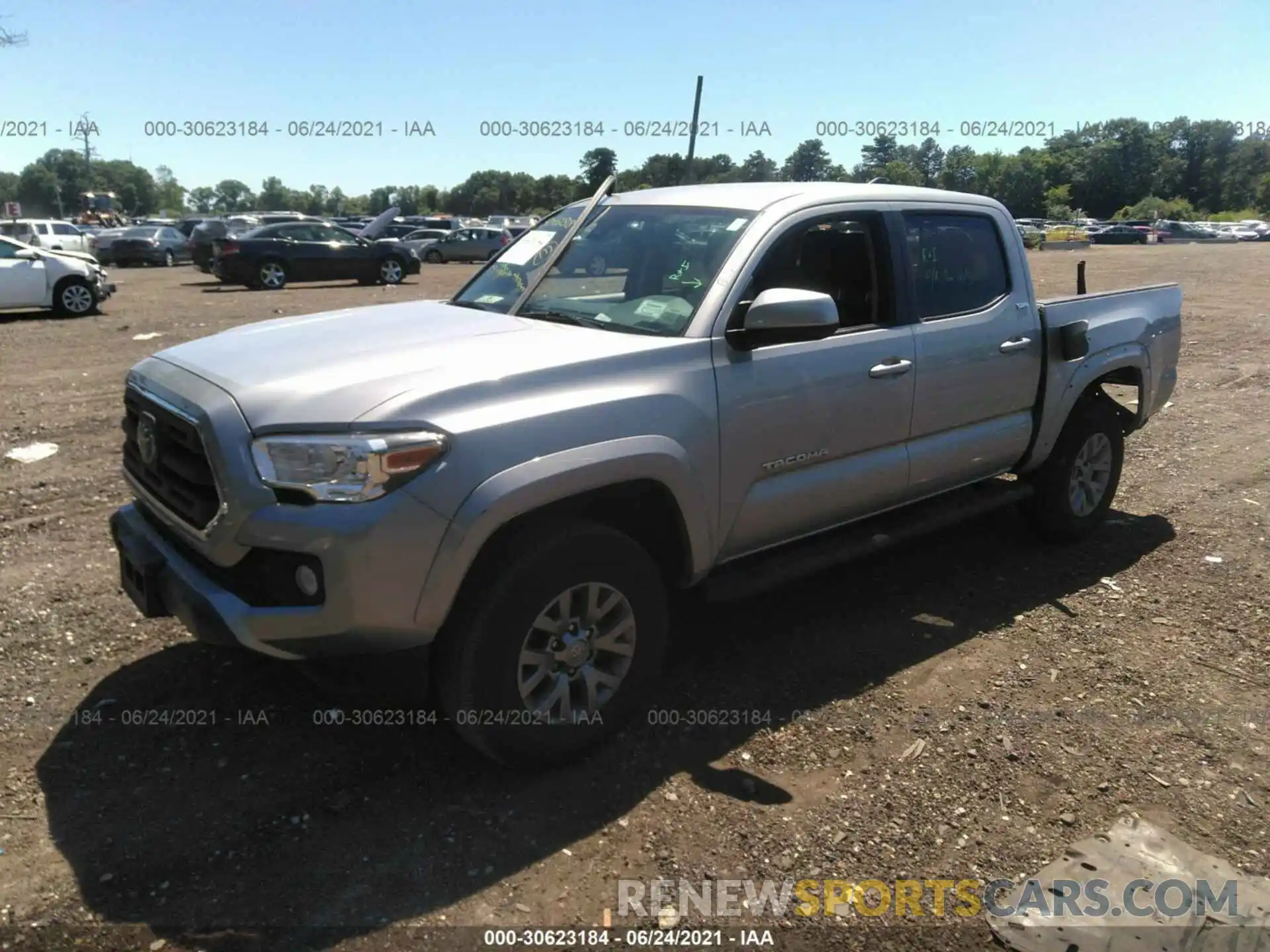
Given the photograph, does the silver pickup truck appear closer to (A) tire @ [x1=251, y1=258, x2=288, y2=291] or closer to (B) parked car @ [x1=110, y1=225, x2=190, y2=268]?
(A) tire @ [x1=251, y1=258, x2=288, y2=291]

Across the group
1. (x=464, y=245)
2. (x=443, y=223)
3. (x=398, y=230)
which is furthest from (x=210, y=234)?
(x=443, y=223)

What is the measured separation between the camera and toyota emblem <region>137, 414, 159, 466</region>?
3.33 meters

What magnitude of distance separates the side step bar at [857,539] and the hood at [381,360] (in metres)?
0.99

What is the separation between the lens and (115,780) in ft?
10.7

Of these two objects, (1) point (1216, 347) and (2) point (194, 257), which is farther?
(2) point (194, 257)

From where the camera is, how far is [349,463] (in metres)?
2.78

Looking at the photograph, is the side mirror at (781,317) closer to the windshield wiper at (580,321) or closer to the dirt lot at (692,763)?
the windshield wiper at (580,321)

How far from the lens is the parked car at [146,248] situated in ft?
104

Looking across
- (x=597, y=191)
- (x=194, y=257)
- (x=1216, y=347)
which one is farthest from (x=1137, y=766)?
(x=194, y=257)

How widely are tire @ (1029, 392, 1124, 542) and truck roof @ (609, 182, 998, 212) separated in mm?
1445

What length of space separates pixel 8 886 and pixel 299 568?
1.22 m

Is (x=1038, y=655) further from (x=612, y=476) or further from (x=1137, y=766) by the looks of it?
(x=612, y=476)

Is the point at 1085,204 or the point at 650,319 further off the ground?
the point at 1085,204

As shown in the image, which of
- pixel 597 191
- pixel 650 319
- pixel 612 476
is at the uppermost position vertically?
pixel 597 191
